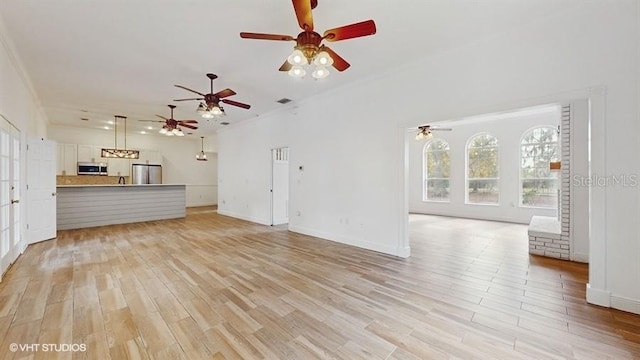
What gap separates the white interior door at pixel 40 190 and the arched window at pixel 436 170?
1046 centimetres

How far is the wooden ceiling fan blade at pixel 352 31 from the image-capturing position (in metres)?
2.19

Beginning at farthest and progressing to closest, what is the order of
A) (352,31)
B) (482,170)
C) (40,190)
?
(482,170), (40,190), (352,31)

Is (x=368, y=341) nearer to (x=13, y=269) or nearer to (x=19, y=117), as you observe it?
(x=13, y=269)

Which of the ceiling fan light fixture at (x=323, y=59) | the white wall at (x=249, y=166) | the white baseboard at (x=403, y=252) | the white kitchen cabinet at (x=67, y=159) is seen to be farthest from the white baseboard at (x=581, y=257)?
the white kitchen cabinet at (x=67, y=159)

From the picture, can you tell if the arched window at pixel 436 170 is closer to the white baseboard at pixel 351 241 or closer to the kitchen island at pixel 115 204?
the white baseboard at pixel 351 241

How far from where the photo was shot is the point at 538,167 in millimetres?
7289

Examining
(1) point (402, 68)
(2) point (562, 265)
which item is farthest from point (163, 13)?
(2) point (562, 265)

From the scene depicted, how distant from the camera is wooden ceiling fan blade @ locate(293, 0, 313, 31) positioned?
6.61 ft

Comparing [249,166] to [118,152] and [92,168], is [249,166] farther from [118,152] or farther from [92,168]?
[92,168]

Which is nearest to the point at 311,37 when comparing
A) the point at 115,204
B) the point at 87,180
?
the point at 115,204

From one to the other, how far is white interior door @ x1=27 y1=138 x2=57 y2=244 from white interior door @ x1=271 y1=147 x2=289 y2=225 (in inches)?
187

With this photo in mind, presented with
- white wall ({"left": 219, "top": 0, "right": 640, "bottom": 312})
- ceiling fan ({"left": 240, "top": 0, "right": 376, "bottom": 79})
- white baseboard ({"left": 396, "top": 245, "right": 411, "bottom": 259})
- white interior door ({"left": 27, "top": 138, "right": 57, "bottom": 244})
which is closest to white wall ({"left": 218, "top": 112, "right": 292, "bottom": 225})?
white wall ({"left": 219, "top": 0, "right": 640, "bottom": 312})

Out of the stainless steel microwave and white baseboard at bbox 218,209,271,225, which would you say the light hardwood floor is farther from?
the stainless steel microwave

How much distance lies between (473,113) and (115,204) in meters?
8.85
